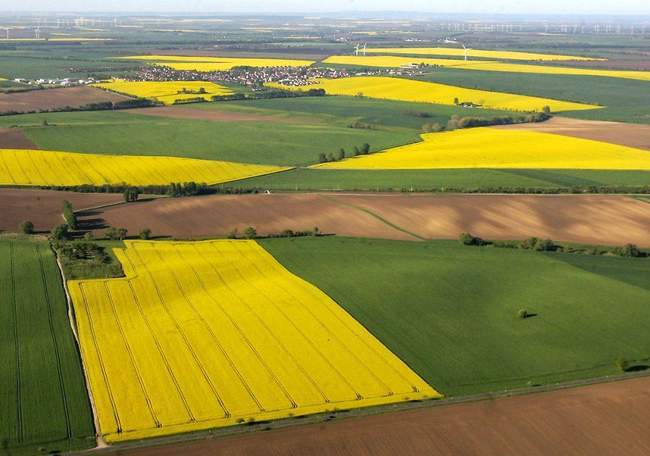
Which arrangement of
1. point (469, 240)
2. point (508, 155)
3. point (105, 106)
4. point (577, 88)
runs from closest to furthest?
point (469, 240) → point (508, 155) → point (105, 106) → point (577, 88)

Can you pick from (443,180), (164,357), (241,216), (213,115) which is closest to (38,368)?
(164,357)

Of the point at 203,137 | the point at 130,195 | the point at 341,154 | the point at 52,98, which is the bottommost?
the point at 130,195

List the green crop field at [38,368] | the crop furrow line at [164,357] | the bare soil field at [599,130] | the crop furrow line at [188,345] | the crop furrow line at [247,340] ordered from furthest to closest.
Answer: the bare soil field at [599,130]
the crop furrow line at [247,340]
the crop furrow line at [188,345]
the crop furrow line at [164,357]
the green crop field at [38,368]

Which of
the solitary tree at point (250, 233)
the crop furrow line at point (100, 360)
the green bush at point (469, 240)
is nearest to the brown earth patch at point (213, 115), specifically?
the solitary tree at point (250, 233)

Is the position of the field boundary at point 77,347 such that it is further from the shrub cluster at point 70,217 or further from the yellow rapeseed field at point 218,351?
the shrub cluster at point 70,217

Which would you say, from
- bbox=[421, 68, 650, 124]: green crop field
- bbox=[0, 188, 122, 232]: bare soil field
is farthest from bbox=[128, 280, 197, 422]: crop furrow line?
bbox=[421, 68, 650, 124]: green crop field

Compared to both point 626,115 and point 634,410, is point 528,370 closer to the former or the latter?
point 634,410

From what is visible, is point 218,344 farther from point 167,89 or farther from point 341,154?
point 167,89
